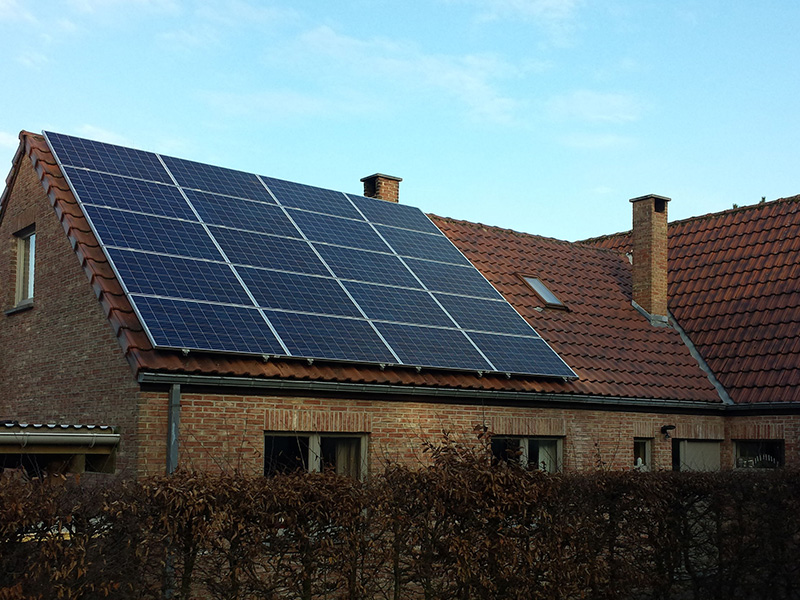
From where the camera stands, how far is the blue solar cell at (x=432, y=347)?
14930mm

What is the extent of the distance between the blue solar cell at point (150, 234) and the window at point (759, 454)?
11.9 m

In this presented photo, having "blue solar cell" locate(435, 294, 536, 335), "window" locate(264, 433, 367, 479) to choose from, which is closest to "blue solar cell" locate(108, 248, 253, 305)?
"window" locate(264, 433, 367, 479)

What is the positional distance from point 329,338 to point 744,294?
11538mm

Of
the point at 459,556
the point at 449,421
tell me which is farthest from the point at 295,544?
the point at 449,421

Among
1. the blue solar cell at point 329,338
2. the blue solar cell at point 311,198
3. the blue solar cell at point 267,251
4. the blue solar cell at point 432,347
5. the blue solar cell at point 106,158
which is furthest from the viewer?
the blue solar cell at point 311,198

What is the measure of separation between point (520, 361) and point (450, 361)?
177 cm

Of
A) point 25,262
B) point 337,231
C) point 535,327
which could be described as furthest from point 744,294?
point 25,262

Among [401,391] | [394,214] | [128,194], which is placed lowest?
[401,391]

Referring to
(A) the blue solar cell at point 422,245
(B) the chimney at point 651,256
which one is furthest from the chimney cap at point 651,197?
(A) the blue solar cell at point 422,245

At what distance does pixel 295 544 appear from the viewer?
29.7ft

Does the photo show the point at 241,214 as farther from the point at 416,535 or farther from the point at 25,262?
the point at 416,535

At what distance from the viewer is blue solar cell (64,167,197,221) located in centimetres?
1497

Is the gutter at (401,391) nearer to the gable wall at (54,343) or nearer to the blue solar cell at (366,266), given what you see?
the gable wall at (54,343)

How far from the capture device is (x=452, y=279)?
1831 centimetres
